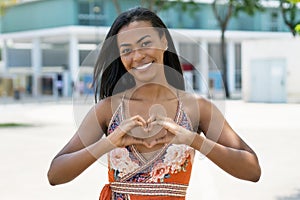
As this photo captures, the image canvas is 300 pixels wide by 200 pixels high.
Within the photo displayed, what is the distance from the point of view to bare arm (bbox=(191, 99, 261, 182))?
1768 millimetres

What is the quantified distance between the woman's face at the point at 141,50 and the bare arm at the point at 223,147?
232 millimetres

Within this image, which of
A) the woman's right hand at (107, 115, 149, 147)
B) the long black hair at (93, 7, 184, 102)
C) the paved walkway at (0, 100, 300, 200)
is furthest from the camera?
the paved walkway at (0, 100, 300, 200)

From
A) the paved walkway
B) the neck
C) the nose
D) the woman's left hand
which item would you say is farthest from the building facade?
the woman's left hand

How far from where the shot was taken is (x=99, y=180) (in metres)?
8.02

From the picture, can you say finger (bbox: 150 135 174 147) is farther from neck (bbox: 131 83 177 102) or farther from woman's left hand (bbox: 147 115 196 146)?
neck (bbox: 131 83 177 102)

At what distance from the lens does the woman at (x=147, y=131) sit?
1.78m

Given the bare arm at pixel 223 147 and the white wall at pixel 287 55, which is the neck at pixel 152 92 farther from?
the white wall at pixel 287 55

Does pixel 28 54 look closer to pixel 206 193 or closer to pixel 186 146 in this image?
pixel 206 193

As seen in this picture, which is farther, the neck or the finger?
the neck

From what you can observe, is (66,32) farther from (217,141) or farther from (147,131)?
(147,131)

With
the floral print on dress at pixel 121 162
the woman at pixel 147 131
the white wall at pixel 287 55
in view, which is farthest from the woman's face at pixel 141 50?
the white wall at pixel 287 55

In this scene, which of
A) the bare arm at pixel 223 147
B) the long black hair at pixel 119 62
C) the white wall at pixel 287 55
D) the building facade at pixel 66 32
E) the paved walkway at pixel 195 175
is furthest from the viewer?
the building facade at pixel 66 32

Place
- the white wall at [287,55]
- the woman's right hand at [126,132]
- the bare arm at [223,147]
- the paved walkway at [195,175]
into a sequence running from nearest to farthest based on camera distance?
the woman's right hand at [126,132] < the bare arm at [223,147] < the paved walkway at [195,175] < the white wall at [287,55]

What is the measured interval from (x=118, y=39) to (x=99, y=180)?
20.8ft
